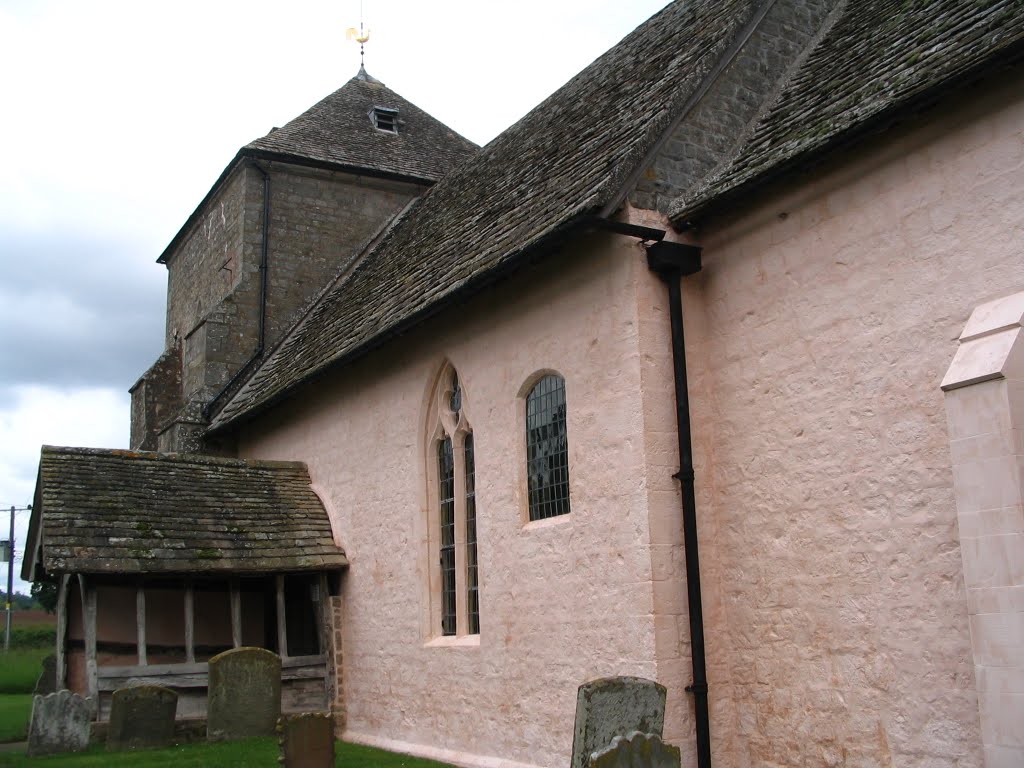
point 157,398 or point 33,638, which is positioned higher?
point 157,398

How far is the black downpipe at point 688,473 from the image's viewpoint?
966cm

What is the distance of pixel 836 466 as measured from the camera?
29.7 feet

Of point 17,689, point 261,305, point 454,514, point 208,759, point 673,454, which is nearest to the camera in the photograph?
point 673,454

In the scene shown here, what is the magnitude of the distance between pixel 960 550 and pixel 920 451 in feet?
2.86

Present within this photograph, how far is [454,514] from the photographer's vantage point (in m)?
13.7

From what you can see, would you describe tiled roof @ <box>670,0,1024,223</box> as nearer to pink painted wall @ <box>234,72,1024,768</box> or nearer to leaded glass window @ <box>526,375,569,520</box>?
pink painted wall @ <box>234,72,1024,768</box>

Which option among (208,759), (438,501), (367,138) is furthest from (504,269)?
(367,138)

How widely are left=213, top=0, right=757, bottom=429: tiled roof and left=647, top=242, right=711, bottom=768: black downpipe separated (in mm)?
899

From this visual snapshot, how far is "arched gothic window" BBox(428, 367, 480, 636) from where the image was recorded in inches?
524

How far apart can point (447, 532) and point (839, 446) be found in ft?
21.1

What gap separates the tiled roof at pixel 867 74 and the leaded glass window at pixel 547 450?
250cm

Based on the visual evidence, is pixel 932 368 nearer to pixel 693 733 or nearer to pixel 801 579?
pixel 801 579

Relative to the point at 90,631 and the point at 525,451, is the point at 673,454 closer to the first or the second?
the point at 525,451

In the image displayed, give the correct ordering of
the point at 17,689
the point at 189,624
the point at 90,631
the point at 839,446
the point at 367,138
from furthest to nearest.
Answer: the point at 17,689, the point at 367,138, the point at 189,624, the point at 90,631, the point at 839,446
